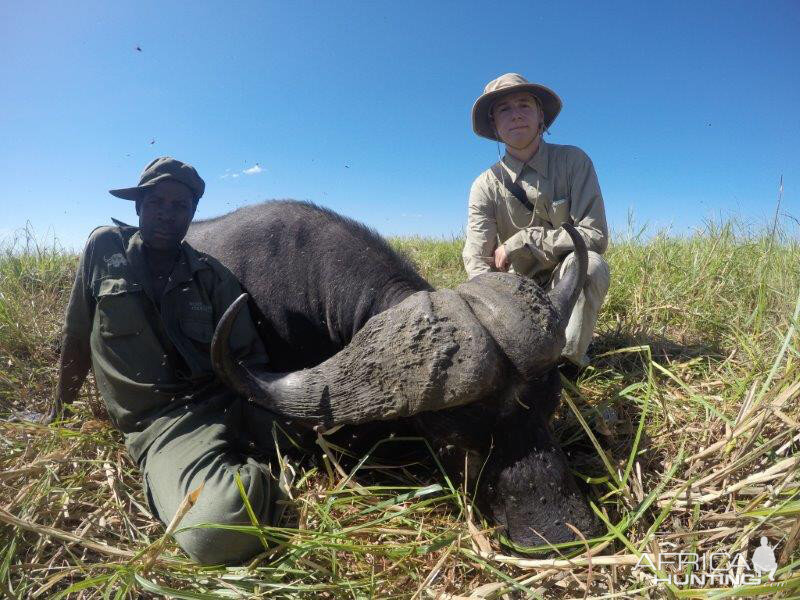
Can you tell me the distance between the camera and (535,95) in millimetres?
4145

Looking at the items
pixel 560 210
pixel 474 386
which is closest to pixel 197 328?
pixel 474 386

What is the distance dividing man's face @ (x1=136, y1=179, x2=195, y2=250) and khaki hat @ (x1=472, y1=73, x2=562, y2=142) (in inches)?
109

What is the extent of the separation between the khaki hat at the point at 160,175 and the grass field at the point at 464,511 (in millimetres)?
1397

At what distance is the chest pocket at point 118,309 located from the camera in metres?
2.56

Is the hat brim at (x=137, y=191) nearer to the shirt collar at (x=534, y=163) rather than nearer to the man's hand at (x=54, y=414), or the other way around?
the man's hand at (x=54, y=414)

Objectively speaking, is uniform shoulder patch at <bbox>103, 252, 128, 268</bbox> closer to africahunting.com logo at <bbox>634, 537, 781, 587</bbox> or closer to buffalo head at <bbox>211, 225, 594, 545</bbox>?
buffalo head at <bbox>211, 225, 594, 545</bbox>

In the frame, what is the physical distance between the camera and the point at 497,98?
4.20 m

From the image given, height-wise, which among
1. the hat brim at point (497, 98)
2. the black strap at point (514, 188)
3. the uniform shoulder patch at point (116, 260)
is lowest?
the uniform shoulder patch at point (116, 260)

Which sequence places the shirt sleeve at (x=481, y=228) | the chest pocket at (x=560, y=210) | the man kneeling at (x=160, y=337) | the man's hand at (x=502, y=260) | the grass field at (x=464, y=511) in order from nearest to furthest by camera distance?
the grass field at (x=464, y=511) → the man kneeling at (x=160, y=337) → the man's hand at (x=502, y=260) → the chest pocket at (x=560, y=210) → the shirt sleeve at (x=481, y=228)

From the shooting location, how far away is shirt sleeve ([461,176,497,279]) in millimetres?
4266

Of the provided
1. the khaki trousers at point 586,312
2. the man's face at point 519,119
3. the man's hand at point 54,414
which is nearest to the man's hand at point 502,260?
the khaki trousers at point 586,312

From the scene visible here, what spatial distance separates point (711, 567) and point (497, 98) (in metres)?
3.81

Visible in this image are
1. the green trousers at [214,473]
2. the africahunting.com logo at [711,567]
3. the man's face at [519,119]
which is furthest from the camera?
the man's face at [519,119]

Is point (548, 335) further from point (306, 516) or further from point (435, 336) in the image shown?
point (306, 516)
